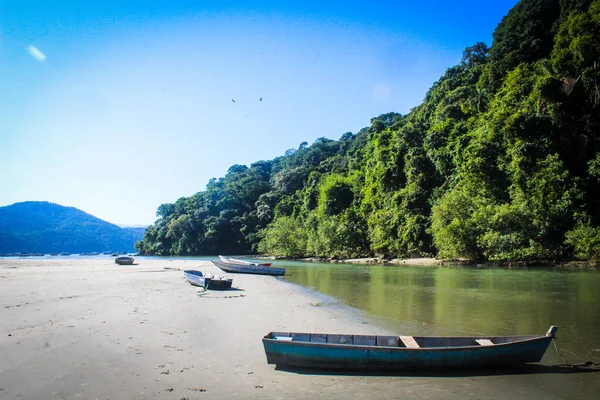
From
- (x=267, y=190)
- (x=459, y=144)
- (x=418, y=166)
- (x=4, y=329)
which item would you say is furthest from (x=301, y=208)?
(x=4, y=329)

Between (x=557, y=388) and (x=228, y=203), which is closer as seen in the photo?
(x=557, y=388)

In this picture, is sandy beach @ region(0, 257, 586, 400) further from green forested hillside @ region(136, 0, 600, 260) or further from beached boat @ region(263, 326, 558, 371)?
green forested hillside @ region(136, 0, 600, 260)

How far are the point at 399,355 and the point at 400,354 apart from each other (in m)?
0.03

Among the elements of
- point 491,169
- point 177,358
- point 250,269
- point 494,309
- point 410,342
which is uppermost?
point 491,169

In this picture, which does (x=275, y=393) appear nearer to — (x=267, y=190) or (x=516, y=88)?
(x=516, y=88)

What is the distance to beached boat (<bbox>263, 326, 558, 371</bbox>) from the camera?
8.02m

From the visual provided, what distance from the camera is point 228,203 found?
119062 mm

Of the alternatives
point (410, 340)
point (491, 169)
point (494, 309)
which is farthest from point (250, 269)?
point (491, 169)

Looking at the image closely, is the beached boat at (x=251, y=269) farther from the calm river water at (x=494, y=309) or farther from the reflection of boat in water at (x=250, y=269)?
the calm river water at (x=494, y=309)

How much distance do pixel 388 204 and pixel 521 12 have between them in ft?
134

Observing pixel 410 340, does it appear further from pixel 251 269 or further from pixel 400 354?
pixel 251 269

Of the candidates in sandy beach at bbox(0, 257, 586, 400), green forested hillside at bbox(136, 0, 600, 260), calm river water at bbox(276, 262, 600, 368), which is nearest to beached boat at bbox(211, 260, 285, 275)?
calm river water at bbox(276, 262, 600, 368)

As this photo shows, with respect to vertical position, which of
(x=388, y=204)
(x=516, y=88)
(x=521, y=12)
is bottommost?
(x=388, y=204)

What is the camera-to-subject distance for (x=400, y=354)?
8.01 metres
